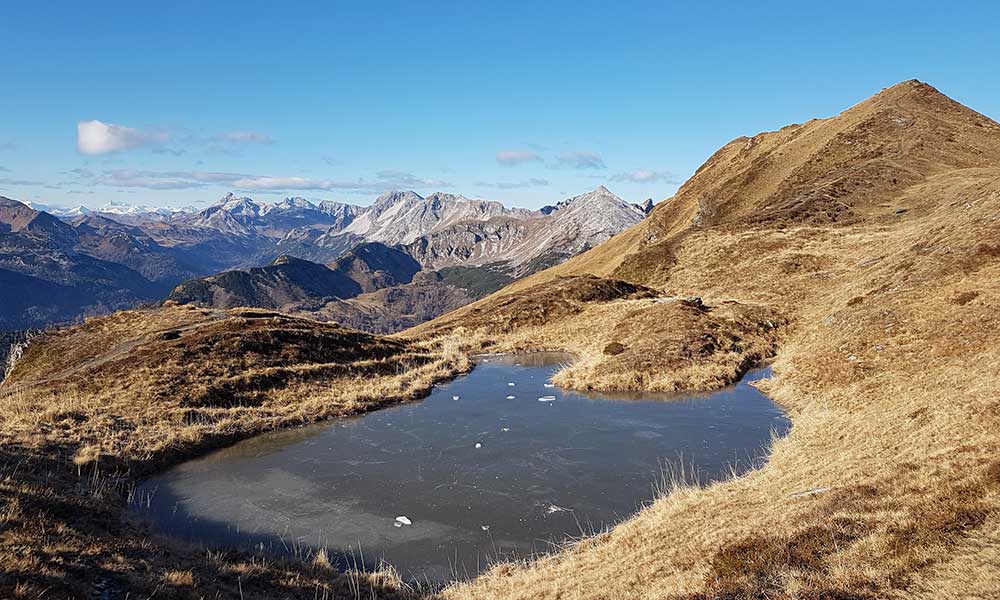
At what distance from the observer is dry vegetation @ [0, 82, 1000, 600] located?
14.5 meters

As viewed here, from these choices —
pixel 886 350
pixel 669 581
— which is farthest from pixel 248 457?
pixel 886 350

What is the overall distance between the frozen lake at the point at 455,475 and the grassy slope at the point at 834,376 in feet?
8.41

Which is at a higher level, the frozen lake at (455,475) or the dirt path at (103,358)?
the dirt path at (103,358)

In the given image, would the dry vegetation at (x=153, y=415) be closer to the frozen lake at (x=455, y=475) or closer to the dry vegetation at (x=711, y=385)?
the dry vegetation at (x=711, y=385)

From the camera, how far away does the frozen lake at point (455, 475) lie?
22.5 meters

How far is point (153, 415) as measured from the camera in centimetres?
3512

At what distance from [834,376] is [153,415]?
41.2 metres

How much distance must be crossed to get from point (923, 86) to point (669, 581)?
159 metres

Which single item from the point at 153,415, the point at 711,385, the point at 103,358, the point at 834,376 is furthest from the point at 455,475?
the point at 103,358

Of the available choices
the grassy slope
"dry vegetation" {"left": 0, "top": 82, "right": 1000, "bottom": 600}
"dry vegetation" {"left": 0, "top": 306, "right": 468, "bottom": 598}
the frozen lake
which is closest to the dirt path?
"dry vegetation" {"left": 0, "top": 306, "right": 468, "bottom": 598}

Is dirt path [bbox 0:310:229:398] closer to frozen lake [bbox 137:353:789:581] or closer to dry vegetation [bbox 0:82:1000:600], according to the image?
dry vegetation [bbox 0:82:1000:600]

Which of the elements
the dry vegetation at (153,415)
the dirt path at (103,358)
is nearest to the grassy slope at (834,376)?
the dry vegetation at (153,415)

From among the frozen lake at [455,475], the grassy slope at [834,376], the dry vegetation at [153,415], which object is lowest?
the frozen lake at [455,475]

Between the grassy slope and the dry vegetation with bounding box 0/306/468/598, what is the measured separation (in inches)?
306
